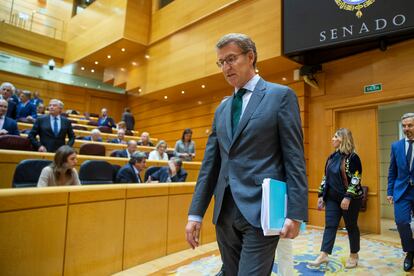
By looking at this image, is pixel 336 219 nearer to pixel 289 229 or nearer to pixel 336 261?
pixel 336 261

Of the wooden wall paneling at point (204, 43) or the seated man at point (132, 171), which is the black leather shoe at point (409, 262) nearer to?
the seated man at point (132, 171)

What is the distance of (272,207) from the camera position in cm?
98

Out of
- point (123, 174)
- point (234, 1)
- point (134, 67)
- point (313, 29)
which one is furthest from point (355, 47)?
point (134, 67)

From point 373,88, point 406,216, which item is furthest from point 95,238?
point 373,88

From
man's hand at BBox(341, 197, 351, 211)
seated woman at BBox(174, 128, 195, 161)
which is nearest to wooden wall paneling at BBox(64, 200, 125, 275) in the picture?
man's hand at BBox(341, 197, 351, 211)

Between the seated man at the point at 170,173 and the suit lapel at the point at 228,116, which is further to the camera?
the seated man at the point at 170,173

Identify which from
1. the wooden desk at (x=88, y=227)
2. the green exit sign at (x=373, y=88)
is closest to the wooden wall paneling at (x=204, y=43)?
the green exit sign at (x=373, y=88)

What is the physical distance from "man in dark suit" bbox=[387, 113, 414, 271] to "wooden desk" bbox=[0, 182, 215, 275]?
6.79ft

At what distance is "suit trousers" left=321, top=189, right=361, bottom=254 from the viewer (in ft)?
9.04

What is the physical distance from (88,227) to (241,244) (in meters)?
1.60

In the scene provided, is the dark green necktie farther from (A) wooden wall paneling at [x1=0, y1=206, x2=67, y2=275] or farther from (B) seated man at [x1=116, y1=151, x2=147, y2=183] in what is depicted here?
(B) seated man at [x1=116, y1=151, x2=147, y2=183]

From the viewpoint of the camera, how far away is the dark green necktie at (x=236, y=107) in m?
1.19

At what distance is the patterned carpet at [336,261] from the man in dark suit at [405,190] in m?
0.26

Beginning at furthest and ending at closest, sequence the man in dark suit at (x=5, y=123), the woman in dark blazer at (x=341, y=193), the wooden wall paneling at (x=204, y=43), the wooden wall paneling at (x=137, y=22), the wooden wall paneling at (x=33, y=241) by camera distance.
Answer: the wooden wall paneling at (x=137, y=22) → the wooden wall paneling at (x=204, y=43) → the man in dark suit at (x=5, y=123) → the woman in dark blazer at (x=341, y=193) → the wooden wall paneling at (x=33, y=241)
